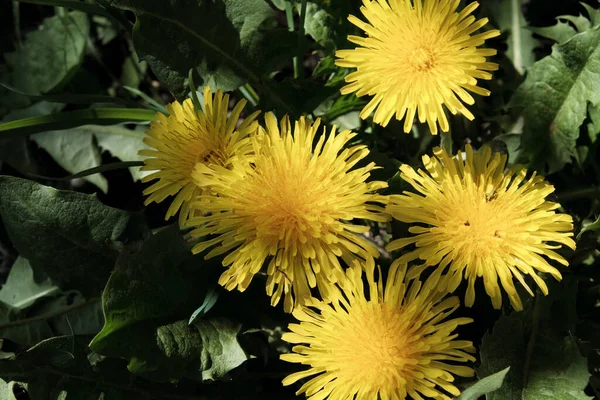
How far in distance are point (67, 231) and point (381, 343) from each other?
0.95 metres

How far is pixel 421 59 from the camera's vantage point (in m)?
1.50

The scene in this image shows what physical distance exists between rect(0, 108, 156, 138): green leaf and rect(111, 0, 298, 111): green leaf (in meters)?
0.20

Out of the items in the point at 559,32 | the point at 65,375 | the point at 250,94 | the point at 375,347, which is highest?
the point at 559,32

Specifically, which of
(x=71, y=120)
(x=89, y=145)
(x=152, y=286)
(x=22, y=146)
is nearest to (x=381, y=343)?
(x=152, y=286)

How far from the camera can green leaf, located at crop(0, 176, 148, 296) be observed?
1.76 meters

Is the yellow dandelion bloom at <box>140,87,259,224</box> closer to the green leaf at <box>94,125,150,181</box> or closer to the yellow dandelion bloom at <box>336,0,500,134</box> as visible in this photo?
the yellow dandelion bloom at <box>336,0,500,134</box>

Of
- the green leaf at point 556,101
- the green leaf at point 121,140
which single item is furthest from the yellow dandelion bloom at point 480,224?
the green leaf at point 121,140

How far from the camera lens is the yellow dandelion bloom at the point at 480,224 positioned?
1450 millimetres

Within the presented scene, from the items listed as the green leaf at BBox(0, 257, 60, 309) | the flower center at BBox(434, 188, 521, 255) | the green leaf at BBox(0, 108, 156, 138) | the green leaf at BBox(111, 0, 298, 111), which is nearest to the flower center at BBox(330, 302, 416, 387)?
the flower center at BBox(434, 188, 521, 255)

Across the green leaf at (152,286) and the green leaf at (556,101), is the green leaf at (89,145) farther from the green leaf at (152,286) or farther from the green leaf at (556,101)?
the green leaf at (556,101)

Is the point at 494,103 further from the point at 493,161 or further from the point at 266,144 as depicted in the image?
the point at 266,144

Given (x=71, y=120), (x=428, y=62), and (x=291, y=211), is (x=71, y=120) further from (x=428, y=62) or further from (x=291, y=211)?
(x=428, y=62)

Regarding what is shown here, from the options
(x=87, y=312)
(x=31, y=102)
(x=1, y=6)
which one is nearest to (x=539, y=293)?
(x=87, y=312)

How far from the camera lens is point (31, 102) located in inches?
92.3
